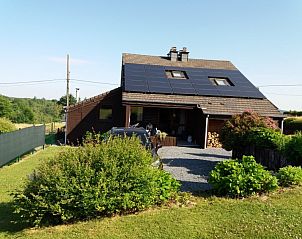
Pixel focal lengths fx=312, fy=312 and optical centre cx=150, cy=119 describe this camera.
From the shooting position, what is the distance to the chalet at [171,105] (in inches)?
779

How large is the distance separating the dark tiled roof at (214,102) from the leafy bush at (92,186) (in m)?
12.9

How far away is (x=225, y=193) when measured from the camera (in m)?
7.00

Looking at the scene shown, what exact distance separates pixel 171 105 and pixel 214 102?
293 cm

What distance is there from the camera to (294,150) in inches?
358

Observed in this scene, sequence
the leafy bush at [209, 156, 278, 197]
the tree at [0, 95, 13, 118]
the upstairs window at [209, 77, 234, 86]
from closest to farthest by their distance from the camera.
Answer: the leafy bush at [209, 156, 278, 197] < the upstairs window at [209, 77, 234, 86] < the tree at [0, 95, 13, 118]

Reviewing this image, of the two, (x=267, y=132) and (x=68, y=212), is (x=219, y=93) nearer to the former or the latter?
(x=267, y=132)

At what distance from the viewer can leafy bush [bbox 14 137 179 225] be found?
5715 millimetres

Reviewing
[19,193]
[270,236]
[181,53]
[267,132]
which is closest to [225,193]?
[270,236]

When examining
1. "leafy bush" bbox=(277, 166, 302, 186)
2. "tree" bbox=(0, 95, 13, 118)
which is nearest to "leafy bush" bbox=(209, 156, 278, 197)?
"leafy bush" bbox=(277, 166, 302, 186)

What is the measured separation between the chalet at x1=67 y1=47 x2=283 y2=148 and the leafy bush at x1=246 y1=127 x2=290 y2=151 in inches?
273

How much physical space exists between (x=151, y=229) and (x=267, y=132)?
7414mm

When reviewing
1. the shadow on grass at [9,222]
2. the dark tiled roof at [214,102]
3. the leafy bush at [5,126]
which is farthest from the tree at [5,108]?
the shadow on grass at [9,222]

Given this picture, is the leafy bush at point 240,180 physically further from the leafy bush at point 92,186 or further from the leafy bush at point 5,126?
the leafy bush at point 5,126

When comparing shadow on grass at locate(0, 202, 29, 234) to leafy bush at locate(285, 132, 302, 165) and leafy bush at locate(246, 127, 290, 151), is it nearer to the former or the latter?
leafy bush at locate(285, 132, 302, 165)
